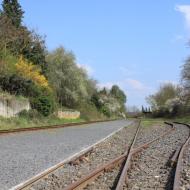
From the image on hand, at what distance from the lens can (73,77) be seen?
83750 millimetres

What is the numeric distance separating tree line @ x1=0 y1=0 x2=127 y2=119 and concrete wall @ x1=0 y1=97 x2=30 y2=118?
8.54ft

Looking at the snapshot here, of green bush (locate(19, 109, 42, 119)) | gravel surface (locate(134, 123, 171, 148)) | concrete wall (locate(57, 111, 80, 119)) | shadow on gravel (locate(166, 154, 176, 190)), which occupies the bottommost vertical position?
shadow on gravel (locate(166, 154, 176, 190))

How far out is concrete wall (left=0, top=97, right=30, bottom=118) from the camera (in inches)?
1551

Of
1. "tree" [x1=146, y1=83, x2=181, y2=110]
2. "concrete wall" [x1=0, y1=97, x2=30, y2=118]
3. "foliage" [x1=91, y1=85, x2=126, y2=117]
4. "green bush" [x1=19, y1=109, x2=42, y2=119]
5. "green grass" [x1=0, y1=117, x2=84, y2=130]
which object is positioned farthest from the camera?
"tree" [x1=146, y1=83, x2=181, y2=110]

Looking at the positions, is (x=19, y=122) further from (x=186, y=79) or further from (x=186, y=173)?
(x=186, y=79)

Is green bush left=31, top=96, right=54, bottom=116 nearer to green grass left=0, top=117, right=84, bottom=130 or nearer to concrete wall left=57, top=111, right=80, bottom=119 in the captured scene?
green grass left=0, top=117, right=84, bottom=130

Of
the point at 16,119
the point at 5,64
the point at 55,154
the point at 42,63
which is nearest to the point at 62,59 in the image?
the point at 42,63

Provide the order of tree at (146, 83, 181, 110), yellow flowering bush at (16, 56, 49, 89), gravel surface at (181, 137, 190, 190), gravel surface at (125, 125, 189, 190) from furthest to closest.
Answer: tree at (146, 83, 181, 110) < yellow flowering bush at (16, 56, 49, 89) < gravel surface at (125, 125, 189, 190) < gravel surface at (181, 137, 190, 190)

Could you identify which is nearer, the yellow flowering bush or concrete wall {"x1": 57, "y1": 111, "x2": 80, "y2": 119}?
the yellow flowering bush

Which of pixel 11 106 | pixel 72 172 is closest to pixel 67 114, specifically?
pixel 11 106

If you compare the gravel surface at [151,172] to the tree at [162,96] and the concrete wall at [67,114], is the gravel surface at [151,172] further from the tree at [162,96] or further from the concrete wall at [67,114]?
the tree at [162,96]

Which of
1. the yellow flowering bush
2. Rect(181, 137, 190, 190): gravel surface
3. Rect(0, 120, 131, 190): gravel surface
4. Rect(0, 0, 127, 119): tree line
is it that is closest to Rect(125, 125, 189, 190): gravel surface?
Rect(181, 137, 190, 190): gravel surface

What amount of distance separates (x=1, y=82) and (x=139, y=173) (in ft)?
111

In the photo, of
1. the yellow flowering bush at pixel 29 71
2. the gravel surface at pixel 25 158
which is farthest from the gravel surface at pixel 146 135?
the yellow flowering bush at pixel 29 71
